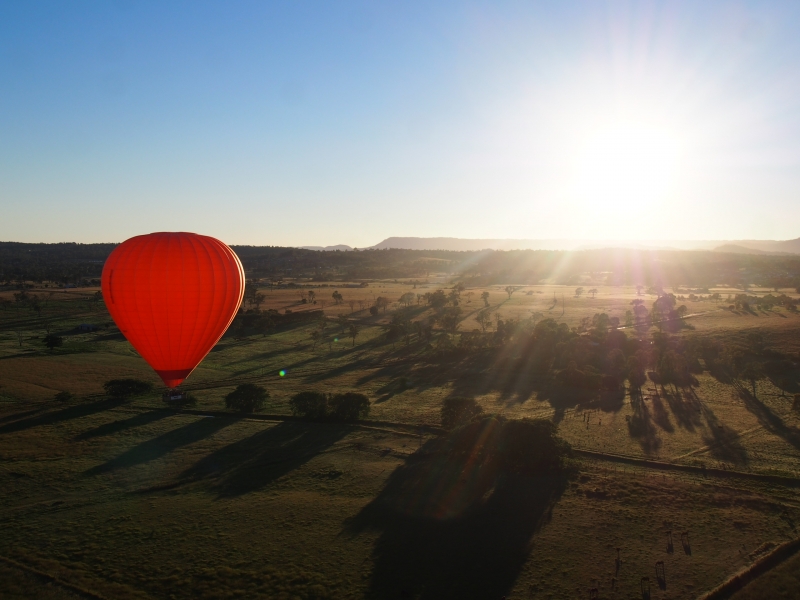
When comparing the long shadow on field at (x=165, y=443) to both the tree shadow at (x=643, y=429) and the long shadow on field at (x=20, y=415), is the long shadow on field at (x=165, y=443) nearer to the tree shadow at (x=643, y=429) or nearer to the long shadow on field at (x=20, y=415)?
the long shadow on field at (x=20, y=415)

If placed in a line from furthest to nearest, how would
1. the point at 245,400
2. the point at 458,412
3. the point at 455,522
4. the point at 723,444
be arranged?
the point at 245,400 → the point at 458,412 → the point at 723,444 → the point at 455,522

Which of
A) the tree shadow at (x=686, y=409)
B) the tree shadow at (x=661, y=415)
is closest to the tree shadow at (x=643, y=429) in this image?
the tree shadow at (x=661, y=415)

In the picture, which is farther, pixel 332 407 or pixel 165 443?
pixel 332 407

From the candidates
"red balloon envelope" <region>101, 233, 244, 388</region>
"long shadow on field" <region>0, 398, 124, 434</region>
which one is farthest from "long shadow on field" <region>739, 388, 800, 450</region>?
"long shadow on field" <region>0, 398, 124, 434</region>

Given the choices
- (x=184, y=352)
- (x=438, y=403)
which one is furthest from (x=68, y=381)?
(x=438, y=403)

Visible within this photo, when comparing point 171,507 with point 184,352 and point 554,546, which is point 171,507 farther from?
point 554,546

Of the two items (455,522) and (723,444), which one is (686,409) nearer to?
(723,444)

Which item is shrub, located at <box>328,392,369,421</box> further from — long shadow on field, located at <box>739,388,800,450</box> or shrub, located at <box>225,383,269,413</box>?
long shadow on field, located at <box>739,388,800,450</box>


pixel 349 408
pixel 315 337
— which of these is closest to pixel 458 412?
pixel 349 408
